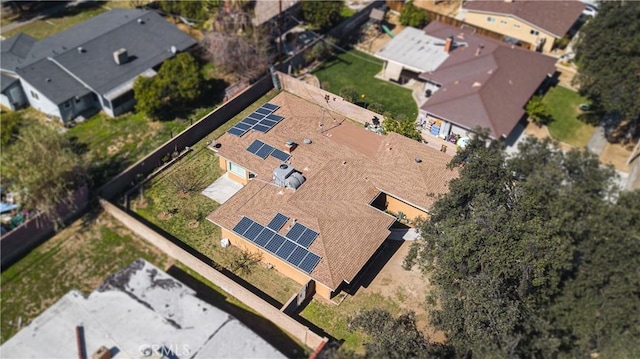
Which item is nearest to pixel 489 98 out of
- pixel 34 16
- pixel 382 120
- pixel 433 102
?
pixel 433 102

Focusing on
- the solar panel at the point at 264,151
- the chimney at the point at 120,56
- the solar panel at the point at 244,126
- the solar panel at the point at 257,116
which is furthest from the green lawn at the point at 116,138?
the solar panel at the point at 264,151

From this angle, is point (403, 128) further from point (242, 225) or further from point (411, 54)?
point (242, 225)

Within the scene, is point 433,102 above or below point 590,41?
below

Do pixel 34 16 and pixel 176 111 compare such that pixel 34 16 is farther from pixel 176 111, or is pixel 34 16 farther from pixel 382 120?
pixel 382 120

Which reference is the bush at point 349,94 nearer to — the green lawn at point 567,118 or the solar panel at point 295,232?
the solar panel at point 295,232

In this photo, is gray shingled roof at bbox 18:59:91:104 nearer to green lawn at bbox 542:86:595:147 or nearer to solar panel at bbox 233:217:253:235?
solar panel at bbox 233:217:253:235

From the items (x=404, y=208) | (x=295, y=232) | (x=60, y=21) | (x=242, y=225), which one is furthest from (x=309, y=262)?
(x=60, y=21)

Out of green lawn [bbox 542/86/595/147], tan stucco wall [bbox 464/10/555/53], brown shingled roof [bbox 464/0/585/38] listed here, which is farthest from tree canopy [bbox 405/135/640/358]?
brown shingled roof [bbox 464/0/585/38]
